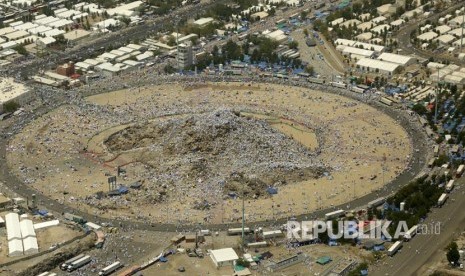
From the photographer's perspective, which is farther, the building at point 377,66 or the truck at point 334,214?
the building at point 377,66

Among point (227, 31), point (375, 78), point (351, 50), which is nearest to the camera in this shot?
point (375, 78)

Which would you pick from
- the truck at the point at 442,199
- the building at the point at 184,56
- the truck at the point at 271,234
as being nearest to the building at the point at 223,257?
the truck at the point at 271,234

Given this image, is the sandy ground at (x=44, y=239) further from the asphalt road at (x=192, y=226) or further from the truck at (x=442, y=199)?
the truck at (x=442, y=199)

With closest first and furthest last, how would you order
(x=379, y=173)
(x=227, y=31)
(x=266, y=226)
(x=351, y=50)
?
1. (x=266, y=226)
2. (x=379, y=173)
3. (x=351, y=50)
4. (x=227, y=31)

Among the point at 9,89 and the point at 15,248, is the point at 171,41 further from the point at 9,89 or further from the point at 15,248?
the point at 15,248

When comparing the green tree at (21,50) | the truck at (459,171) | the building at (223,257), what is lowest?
the truck at (459,171)

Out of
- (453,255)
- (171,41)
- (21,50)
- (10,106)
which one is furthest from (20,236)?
(171,41)

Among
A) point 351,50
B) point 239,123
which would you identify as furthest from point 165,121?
point 351,50

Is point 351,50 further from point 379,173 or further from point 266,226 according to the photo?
point 266,226
